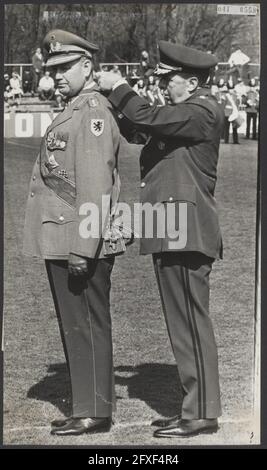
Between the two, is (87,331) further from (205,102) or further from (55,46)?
(55,46)

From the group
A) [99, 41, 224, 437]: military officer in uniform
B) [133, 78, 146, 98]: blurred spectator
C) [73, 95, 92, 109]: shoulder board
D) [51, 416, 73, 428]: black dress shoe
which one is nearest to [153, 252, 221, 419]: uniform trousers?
[99, 41, 224, 437]: military officer in uniform

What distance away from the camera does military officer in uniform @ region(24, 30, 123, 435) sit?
18.1 feet

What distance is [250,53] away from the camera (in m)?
6.18

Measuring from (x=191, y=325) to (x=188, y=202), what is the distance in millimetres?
615

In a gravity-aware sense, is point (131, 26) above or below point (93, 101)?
above

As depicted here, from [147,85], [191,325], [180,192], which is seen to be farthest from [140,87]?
[191,325]

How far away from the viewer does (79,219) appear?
5.57m

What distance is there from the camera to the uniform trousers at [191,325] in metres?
5.64

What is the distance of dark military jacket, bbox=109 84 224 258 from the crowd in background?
39 centimetres

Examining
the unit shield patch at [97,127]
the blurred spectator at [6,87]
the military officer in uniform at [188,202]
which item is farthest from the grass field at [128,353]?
the unit shield patch at [97,127]
